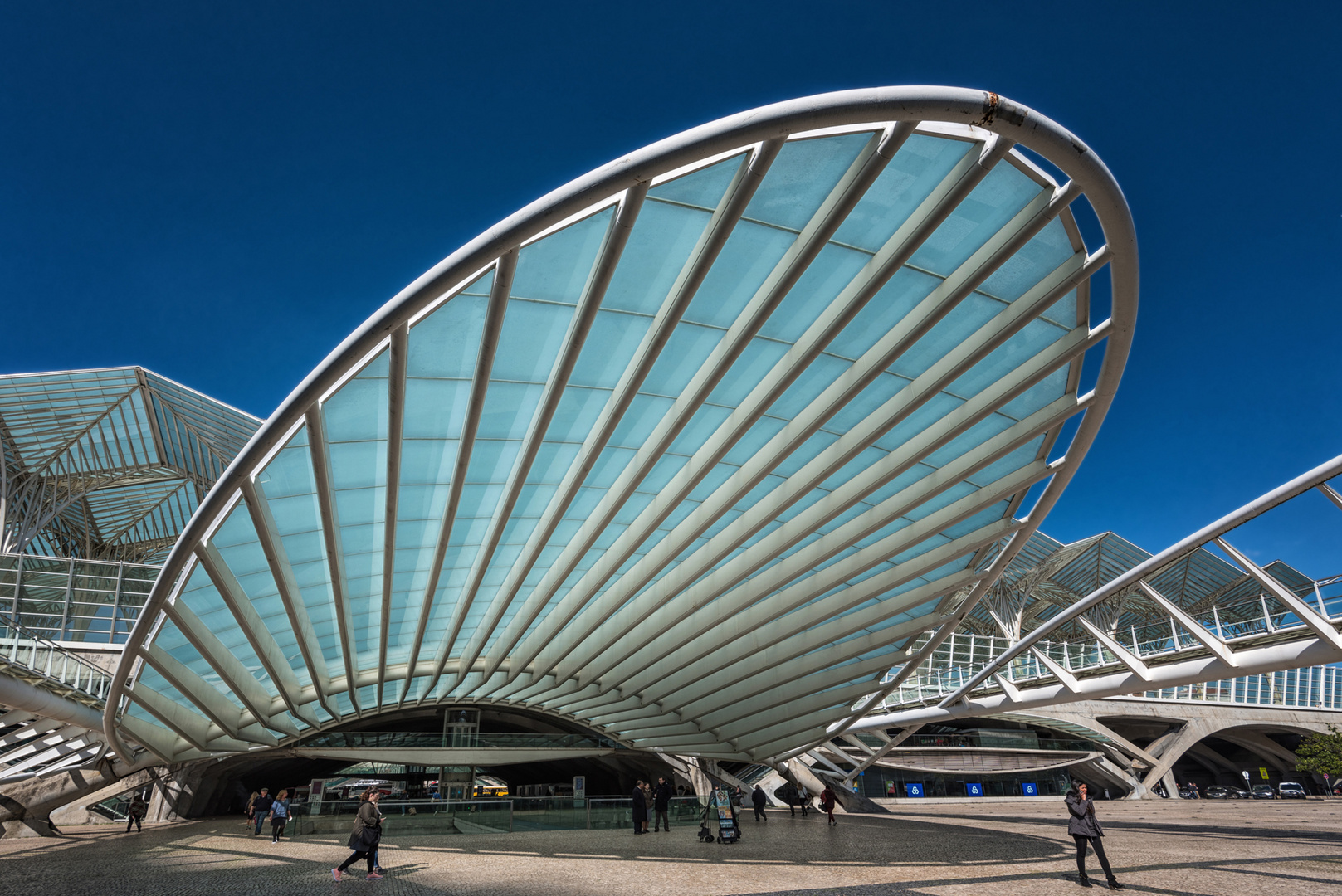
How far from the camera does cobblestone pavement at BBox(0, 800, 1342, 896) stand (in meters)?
10.8

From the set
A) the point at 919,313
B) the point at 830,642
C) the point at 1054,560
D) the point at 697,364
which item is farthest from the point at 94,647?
the point at 1054,560

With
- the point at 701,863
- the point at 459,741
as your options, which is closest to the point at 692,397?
the point at 701,863

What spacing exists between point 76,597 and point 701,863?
27.5 metres

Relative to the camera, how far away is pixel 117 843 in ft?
63.5

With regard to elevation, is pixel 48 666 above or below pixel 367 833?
above

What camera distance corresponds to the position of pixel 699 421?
1324cm

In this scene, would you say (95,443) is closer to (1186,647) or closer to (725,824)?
(725,824)

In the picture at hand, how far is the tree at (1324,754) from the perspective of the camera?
4400 cm

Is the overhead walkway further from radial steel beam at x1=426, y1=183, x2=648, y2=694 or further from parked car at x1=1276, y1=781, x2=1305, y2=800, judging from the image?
parked car at x1=1276, y1=781, x2=1305, y2=800

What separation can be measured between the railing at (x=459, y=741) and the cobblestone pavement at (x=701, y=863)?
28.9ft

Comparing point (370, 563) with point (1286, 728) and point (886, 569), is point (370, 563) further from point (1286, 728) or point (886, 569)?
point (1286, 728)

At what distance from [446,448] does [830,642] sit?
12.7 metres

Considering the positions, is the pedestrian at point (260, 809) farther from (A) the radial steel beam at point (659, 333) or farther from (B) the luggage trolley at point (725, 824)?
(B) the luggage trolley at point (725, 824)

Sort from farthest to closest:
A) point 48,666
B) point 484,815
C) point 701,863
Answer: point 484,815 < point 48,666 < point 701,863
